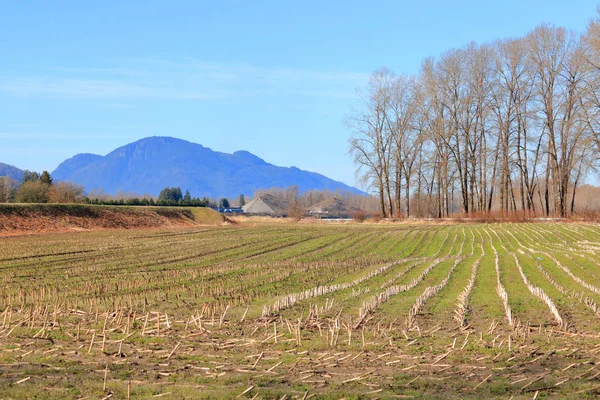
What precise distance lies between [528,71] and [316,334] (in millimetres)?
57267

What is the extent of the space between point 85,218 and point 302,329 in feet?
156

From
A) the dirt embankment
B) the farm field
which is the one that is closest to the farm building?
the dirt embankment

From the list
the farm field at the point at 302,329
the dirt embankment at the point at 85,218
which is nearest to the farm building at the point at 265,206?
the dirt embankment at the point at 85,218

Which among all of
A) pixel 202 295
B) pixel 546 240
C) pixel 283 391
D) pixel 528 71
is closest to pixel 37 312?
pixel 202 295

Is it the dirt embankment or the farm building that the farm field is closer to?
the dirt embankment

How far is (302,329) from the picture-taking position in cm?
1234

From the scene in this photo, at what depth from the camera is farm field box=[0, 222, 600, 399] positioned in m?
8.44

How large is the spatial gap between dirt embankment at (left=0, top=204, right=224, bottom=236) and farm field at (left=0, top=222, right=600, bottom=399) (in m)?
23.1

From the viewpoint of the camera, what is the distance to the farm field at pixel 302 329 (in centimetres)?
844

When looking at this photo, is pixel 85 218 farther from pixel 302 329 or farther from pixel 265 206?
pixel 265 206

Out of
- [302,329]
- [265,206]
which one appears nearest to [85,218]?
[302,329]

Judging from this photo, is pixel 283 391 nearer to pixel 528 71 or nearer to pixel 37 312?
pixel 37 312

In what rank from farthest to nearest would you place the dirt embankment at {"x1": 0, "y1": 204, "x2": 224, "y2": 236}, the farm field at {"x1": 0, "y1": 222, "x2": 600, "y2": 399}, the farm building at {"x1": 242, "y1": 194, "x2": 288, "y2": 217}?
the farm building at {"x1": 242, "y1": 194, "x2": 288, "y2": 217}
the dirt embankment at {"x1": 0, "y1": 204, "x2": 224, "y2": 236}
the farm field at {"x1": 0, "y1": 222, "x2": 600, "y2": 399}

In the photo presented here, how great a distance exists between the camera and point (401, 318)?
13.4 m
